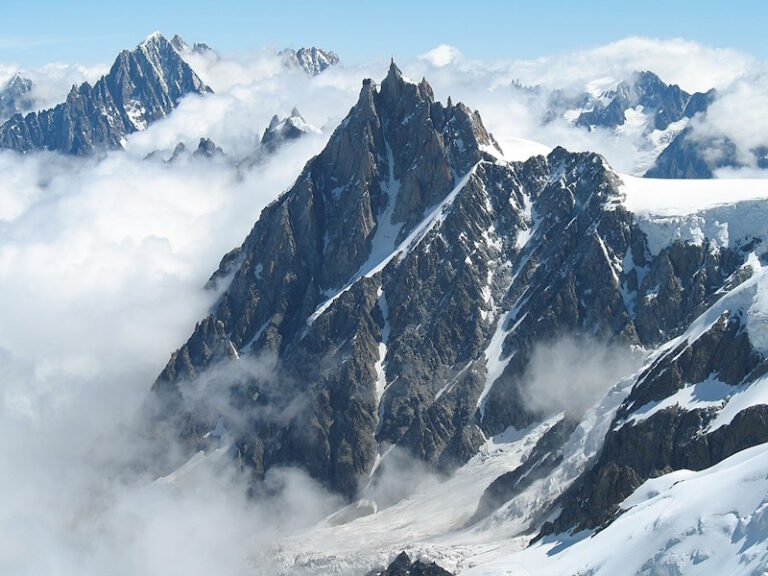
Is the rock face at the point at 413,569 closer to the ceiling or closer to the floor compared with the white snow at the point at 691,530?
closer to the floor

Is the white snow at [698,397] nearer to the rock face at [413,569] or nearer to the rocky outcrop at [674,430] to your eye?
the rocky outcrop at [674,430]

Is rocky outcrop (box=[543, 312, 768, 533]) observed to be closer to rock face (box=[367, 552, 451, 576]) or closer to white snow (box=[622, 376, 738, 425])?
white snow (box=[622, 376, 738, 425])

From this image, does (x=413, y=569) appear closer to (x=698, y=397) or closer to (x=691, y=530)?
(x=698, y=397)

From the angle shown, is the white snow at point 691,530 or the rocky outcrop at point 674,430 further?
the rocky outcrop at point 674,430

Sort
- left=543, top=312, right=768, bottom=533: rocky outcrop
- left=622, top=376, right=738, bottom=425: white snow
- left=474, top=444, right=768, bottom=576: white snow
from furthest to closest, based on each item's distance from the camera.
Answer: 1. left=622, top=376, right=738, bottom=425: white snow
2. left=543, top=312, right=768, bottom=533: rocky outcrop
3. left=474, top=444, right=768, bottom=576: white snow

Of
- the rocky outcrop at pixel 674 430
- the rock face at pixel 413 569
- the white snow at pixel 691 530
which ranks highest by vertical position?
the white snow at pixel 691 530

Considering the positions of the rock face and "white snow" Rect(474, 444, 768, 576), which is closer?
"white snow" Rect(474, 444, 768, 576)

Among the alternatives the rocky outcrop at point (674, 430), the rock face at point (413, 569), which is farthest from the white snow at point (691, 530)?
the rock face at point (413, 569)

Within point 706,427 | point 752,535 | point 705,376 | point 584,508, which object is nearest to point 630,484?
point 584,508

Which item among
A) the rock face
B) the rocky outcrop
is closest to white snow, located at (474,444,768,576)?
the rocky outcrop

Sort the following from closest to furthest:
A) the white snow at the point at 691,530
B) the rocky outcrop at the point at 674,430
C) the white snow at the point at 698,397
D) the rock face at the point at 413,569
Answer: the white snow at the point at 691,530
the rocky outcrop at the point at 674,430
the rock face at the point at 413,569
the white snow at the point at 698,397

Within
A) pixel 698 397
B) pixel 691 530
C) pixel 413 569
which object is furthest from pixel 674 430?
pixel 691 530

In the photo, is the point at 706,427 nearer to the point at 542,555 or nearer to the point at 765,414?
the point at 765,414
